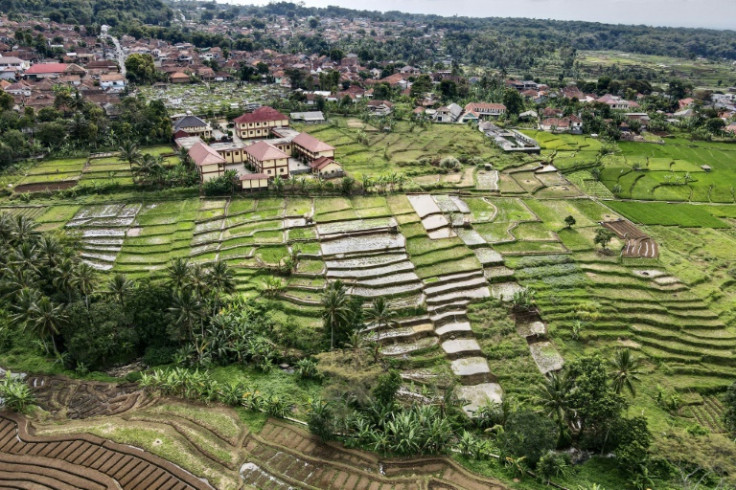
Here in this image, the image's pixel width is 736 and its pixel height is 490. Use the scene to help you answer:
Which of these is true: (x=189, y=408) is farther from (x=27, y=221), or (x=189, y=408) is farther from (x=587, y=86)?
(x=587, y=86)

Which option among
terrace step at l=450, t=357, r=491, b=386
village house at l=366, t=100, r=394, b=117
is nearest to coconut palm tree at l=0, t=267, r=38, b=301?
terrace step at l=450, t=357, r=491, b=386

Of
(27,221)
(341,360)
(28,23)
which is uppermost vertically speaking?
(28,23)

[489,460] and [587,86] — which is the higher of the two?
[587,86]

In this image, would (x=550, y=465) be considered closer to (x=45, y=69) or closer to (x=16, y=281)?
(x=16, y=281)

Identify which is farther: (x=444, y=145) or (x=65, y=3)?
(x=65, y=3)

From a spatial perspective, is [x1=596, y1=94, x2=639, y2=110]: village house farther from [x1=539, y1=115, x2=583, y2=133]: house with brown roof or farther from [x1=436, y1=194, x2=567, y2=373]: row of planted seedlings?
[x1=436, y1=194, x2=567, y2=373]: row of planted seedlings

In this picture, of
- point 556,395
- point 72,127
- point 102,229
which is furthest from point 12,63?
point 556,395

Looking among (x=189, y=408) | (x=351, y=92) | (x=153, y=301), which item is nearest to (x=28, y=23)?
(x=351, y=92)

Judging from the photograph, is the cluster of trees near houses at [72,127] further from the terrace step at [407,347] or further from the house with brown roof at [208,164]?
the terrace step at [407,347]
